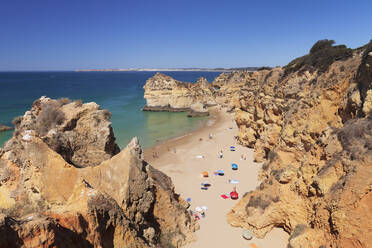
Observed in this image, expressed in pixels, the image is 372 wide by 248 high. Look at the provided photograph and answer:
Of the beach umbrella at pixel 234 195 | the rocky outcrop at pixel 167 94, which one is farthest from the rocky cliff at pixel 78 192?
the rocky outcrop at pixel 167 94

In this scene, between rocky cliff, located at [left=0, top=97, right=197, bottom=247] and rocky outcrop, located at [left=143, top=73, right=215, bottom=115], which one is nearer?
rocky cliff, located at [left=0, top=97, right=197, bottom=247]

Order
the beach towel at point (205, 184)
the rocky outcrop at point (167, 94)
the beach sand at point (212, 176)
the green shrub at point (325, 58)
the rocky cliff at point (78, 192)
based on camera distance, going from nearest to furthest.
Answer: the rocky cliff at point (78, 192), the beach sand at point (212, 176), the green shrub at point (325, 58), the beach towel at point (205, 184), the rocky outcrop at point (167, 94)

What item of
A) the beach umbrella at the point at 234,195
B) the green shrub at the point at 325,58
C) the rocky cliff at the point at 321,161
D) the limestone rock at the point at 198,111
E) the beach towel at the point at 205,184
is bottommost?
the beach towel at the point at 205,184

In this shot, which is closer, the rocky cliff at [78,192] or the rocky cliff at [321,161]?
the rocky cliff at [78,192]

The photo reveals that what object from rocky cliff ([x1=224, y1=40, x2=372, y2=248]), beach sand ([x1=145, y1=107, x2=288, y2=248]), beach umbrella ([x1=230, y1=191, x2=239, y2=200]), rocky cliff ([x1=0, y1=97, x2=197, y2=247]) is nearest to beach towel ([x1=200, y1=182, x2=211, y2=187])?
beach sand ([x1=145, y1=107, x2=288, y2=248])

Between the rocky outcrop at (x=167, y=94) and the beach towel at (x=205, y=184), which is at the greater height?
the rocky outcrop at (x=167, y=94)

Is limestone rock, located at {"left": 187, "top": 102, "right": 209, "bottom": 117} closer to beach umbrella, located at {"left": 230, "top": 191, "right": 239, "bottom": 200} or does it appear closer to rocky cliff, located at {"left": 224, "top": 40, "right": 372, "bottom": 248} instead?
rocky cliff, located at {"left": 224, "top": 40, "right": 372, "bottom": 248}

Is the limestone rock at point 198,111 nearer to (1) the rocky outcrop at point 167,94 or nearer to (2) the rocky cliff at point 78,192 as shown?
(1) the rocky outcrop at point 167,94
